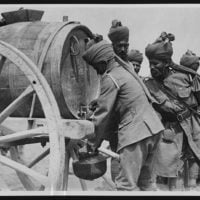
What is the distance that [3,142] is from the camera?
3.30 meters

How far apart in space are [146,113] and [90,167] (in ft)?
2.04

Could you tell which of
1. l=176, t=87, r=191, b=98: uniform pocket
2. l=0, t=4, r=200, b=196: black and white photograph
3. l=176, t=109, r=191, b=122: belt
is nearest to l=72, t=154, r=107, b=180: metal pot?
l=0, t=4, r=200, b=196: black and white photograph

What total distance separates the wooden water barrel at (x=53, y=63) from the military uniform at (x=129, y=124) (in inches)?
21.9

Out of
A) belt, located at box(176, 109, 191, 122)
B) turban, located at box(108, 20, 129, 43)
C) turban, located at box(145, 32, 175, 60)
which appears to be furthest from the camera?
belt, located at box(176, 109, 191, 122)

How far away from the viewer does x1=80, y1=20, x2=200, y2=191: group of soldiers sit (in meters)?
3.20

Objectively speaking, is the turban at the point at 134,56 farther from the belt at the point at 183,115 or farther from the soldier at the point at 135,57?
the belt at the point at 183,115

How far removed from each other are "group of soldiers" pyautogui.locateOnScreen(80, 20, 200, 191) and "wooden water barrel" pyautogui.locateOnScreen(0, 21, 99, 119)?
0.25 meters

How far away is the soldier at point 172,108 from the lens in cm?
436

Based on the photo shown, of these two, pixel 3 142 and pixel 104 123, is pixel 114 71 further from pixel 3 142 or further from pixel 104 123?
pixel 3 142

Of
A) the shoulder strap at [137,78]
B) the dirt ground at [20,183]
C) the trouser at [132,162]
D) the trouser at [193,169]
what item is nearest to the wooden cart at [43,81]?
the dirt ground at [20,183]

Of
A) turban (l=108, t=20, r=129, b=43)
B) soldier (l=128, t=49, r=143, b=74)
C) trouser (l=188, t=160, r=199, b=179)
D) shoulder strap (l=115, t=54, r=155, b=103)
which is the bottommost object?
trouser (l=188, t=160, r=199, b=179)

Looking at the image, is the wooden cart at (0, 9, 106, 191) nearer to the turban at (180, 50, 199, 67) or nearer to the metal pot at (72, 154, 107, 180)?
the metal pot at (72, 154, 107, 180)

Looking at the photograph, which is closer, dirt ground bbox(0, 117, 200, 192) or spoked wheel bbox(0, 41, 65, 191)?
spoked wheel bbox(0, 41, 65, 191)

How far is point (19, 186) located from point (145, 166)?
2652 mm
